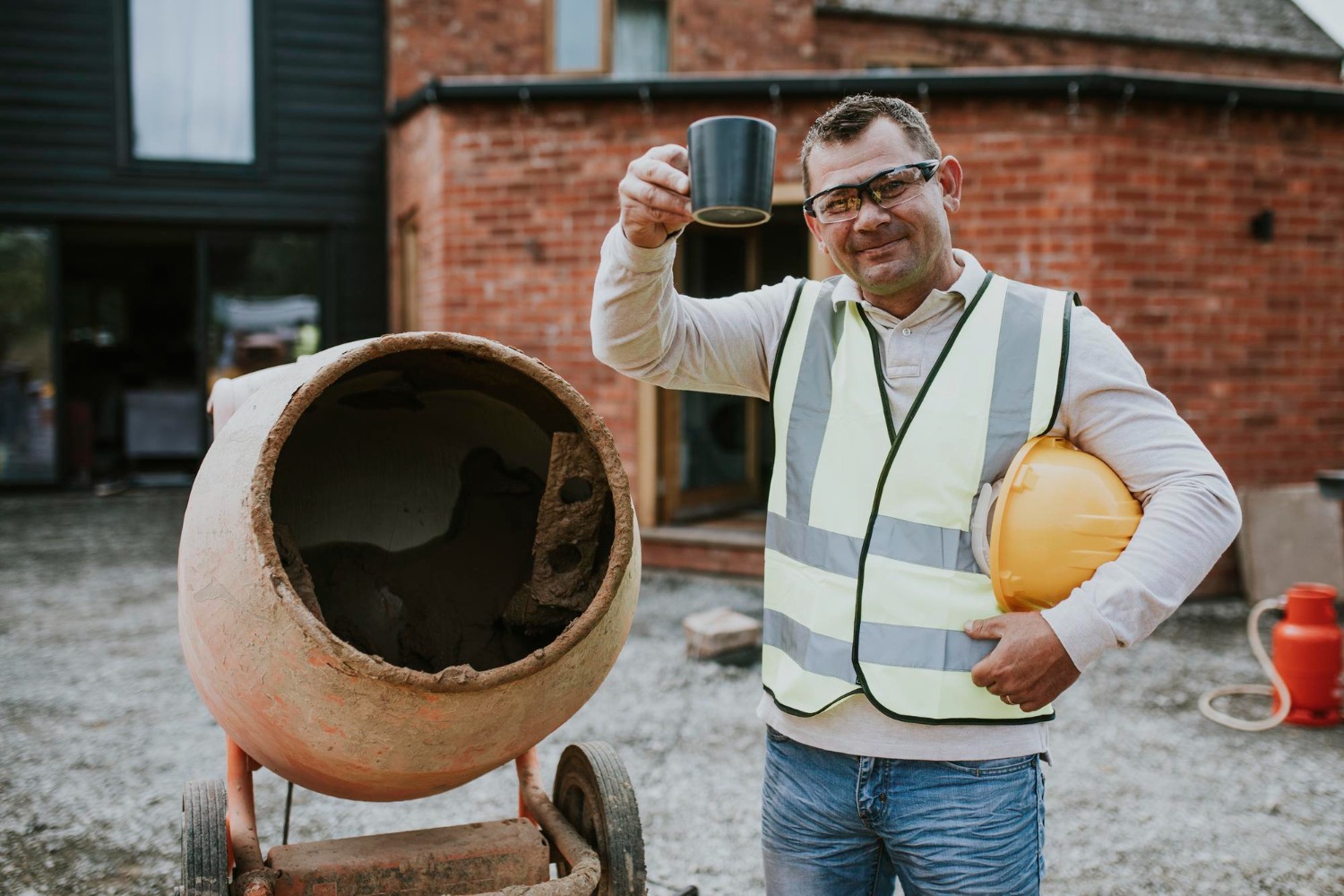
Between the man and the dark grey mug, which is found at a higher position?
the dark grey mug

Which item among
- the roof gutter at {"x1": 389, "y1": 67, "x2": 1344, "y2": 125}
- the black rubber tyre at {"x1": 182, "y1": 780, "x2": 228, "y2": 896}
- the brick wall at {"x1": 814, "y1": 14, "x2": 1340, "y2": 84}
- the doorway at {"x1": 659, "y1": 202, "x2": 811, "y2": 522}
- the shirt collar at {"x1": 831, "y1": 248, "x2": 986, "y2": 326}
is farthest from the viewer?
the brick wall at {"x1": 814, "y1": 14, "x2": 1340, "y2": 84}

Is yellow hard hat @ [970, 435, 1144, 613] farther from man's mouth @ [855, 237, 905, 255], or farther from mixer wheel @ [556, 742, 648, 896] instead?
mixer wheel @ [556, 742, 648, 896]

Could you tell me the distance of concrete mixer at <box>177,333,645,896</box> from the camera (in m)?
1.81

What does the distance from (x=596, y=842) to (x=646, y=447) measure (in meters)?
5.30

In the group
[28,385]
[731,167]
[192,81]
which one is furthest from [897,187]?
[28,385]

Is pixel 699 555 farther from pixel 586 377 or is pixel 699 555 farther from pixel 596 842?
pixel 596 842

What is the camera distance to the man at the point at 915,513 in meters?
1.71

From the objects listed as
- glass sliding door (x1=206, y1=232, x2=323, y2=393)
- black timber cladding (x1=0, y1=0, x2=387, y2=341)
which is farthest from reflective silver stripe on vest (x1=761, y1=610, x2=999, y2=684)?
glass sliding door (x1=206, y1=232, x2=323, y2=393)

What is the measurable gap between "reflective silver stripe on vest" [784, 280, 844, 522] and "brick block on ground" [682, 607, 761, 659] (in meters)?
3.51

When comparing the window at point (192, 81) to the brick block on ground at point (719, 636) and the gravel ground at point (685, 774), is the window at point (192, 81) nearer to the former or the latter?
the gravel ground at point (685, 774)

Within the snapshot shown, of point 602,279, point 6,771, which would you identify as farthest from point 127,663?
point 602,279

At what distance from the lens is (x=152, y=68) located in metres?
11.1

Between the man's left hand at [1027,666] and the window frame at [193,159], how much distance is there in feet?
36.6

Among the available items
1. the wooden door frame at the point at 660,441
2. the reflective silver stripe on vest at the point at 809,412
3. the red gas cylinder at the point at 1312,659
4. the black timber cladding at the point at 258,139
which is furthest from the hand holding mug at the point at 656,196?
the black timber cladding at the point at 258,139
